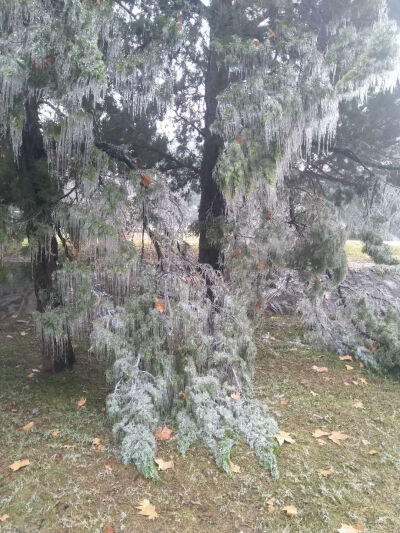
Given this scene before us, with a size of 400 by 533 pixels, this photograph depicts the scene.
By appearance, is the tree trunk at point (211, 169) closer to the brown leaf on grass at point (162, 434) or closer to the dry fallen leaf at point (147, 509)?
the brown leaf on grass at point (162, 434)

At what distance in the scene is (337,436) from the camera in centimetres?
A: 361

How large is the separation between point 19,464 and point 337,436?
255cm

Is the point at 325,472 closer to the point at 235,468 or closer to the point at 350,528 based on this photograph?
the point at 350,528

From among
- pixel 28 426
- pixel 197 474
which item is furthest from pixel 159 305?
pixel 28 426

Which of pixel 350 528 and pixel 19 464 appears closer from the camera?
pixel 350 528

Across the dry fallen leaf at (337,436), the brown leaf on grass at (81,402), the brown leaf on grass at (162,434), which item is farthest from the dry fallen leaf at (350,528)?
the brown leaf on grass at (81,402)

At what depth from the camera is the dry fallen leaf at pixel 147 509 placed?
105 inches

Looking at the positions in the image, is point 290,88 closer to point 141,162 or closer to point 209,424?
point 141,162

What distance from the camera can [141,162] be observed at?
4.82 m

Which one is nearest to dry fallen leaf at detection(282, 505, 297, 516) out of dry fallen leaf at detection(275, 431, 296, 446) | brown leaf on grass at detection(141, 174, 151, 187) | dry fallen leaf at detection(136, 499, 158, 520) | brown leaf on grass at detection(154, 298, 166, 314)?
dry fallen leaf at detection(275, 431, 296, 446)

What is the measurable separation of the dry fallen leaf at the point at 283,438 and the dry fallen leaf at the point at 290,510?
67 centimetres

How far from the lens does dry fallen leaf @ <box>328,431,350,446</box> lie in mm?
3552

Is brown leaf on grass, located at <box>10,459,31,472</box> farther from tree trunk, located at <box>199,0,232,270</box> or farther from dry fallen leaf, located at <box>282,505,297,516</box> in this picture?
tree trunk, located at <box>199,0,232,270</box>

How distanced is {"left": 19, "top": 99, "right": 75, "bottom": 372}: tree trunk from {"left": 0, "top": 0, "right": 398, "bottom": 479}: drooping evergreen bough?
14 mm
